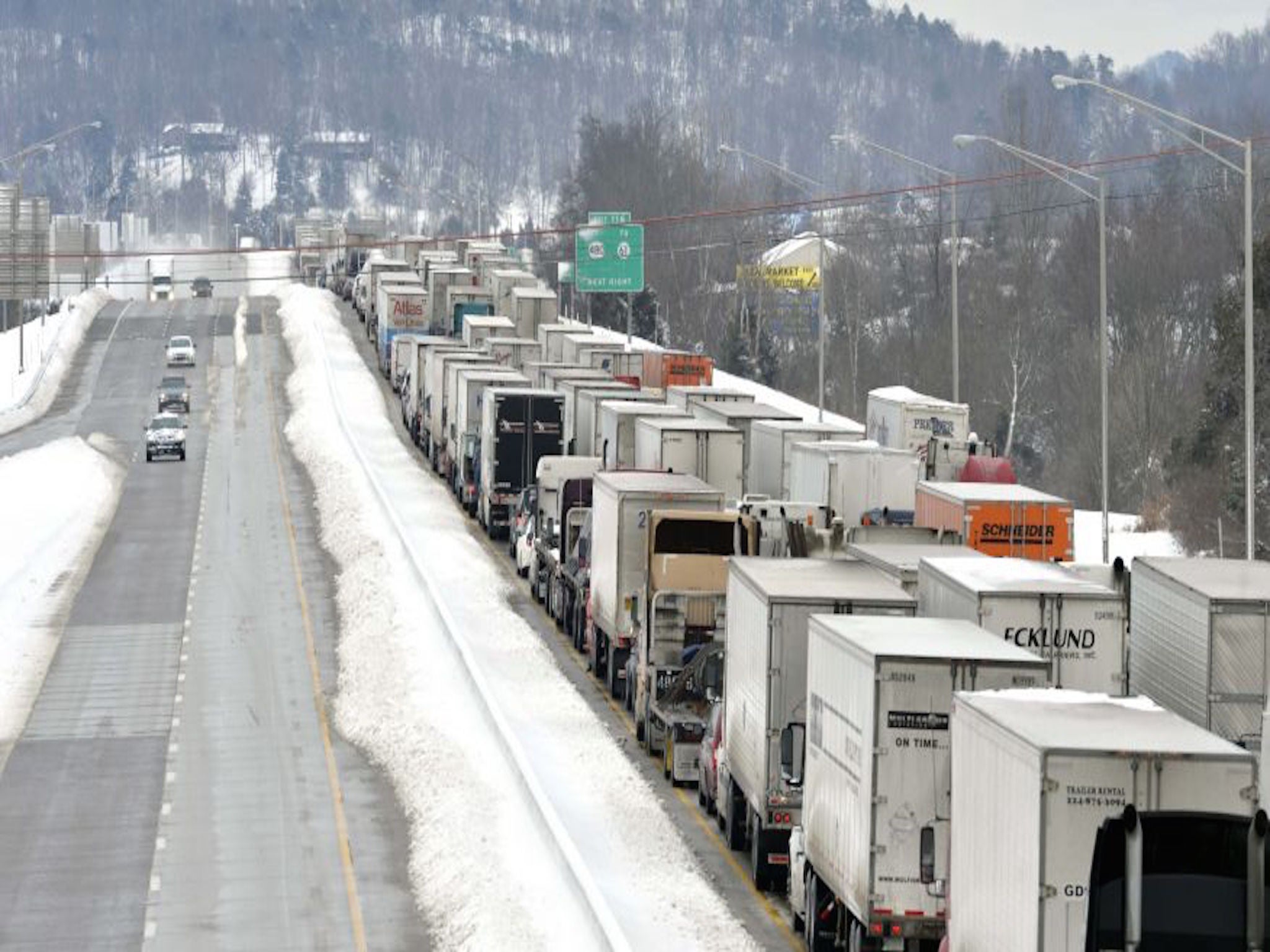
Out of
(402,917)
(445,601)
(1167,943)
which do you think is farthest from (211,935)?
(445,601)

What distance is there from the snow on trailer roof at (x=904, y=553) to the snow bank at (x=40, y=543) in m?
12.5

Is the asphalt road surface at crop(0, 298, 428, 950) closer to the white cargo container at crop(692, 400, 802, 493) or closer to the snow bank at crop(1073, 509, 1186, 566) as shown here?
the white cargo container at crop(692, 400, 802, 493)

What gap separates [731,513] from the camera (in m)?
37.6

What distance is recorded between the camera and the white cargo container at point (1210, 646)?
84.5ft

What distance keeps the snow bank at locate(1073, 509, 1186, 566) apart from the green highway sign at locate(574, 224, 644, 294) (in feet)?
110

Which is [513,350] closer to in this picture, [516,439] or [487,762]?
[516,439]

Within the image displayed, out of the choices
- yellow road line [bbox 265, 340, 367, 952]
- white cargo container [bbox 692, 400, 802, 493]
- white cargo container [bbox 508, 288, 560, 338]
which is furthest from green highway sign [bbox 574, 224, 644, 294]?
white cargo container [bbox 692, 400, 802, 493]

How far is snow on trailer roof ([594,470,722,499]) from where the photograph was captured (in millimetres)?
39875

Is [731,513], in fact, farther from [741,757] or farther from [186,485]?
[186,485]

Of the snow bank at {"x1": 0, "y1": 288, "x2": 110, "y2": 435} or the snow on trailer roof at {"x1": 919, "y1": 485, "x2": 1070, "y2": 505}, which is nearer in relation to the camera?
the snow on trailer roof at {"x1": 919, "y1": 485, "x2": 1070, "y2": 505}

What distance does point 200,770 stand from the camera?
116 feet

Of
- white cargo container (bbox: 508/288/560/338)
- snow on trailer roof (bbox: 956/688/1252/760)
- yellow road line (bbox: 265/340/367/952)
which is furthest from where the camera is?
white cargo container (bbox: 508/288/560/338)

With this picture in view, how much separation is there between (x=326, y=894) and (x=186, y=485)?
1774 inches

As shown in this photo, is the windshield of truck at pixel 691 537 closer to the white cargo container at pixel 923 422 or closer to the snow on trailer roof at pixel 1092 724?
the snow on trailer roof at pixel 1092 724
